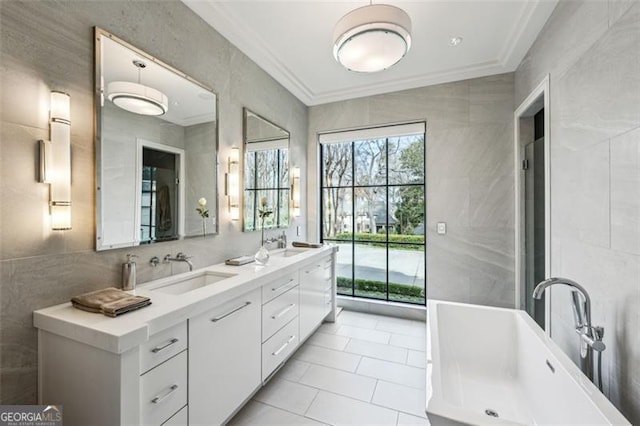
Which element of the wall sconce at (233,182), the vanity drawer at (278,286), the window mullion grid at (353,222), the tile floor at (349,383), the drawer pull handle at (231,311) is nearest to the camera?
the drawer pull handle at (231,311)

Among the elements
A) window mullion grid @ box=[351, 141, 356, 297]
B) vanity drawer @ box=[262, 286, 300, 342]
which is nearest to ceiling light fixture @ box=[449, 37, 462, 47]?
window mullion grid @ box=[351, 141, 356, 297]

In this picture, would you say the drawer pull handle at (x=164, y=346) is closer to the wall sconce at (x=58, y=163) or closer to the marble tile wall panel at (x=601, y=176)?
the wall sconce at (x=58, y=163)

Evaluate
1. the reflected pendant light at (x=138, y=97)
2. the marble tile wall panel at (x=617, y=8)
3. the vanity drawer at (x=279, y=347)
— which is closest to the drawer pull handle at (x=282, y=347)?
the vanity drawer at (x=279, y=347)

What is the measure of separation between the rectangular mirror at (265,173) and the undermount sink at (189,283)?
2.27ft

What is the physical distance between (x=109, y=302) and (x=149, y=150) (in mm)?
987

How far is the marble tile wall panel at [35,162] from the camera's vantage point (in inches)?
45.4

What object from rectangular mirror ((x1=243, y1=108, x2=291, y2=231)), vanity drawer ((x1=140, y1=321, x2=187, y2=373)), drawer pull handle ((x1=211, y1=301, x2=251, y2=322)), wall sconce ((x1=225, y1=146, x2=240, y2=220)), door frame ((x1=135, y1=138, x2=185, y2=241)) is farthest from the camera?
rectangular mirror ((x1=243, y1=108, x2=291, y2=231))

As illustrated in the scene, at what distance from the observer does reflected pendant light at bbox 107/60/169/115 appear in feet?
5.07

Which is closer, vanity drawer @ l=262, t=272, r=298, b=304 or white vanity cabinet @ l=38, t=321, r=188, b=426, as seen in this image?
white vanity cabinet @ l=38, t=321, r=188, b=426

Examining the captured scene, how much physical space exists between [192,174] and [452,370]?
2467mm

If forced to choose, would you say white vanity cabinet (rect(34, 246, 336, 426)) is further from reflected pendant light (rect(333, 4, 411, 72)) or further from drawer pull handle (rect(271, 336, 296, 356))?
reflected pendant light (rect(333, 4, 411, 72))

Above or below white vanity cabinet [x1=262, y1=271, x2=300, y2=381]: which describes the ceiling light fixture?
above

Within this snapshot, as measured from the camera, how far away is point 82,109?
4.61ft

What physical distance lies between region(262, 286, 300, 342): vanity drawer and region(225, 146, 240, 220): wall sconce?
88 centimetres
